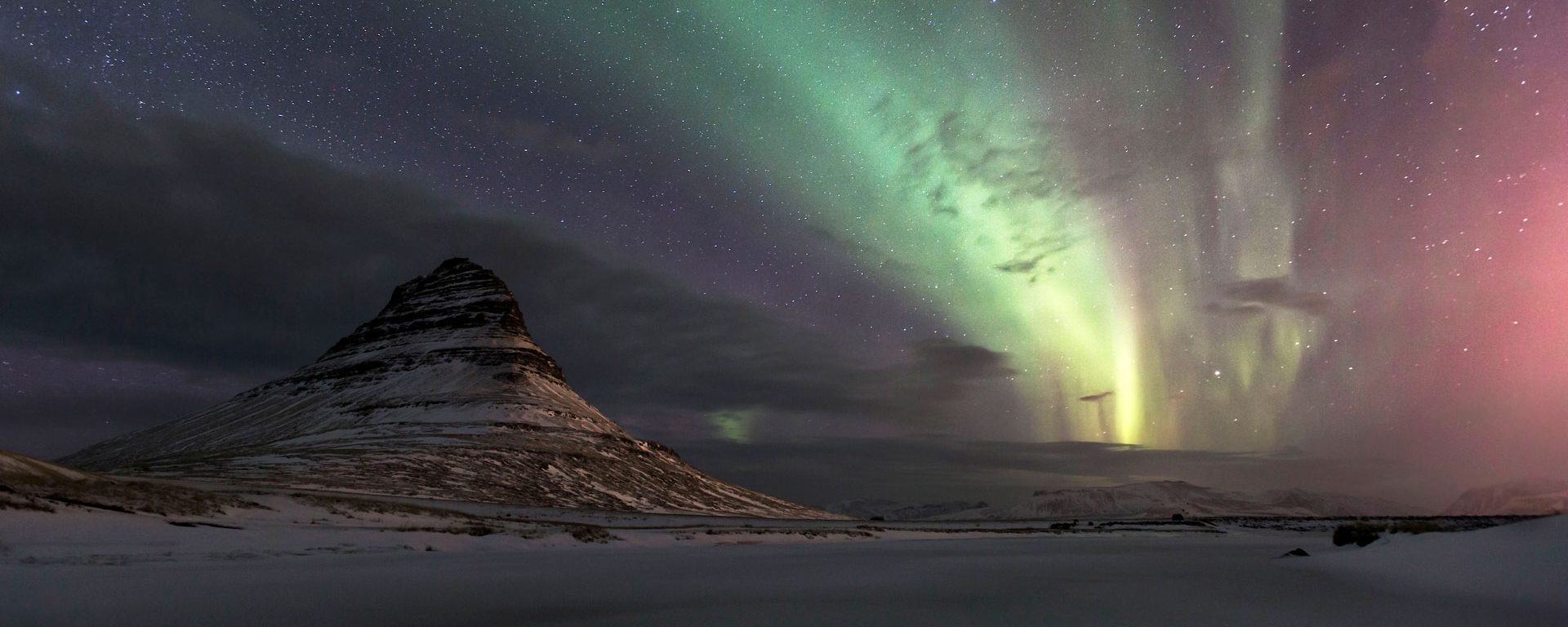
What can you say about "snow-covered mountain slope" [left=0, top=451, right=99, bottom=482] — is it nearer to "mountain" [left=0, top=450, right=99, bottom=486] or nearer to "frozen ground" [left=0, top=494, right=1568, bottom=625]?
"mountain" [left=0, top=450, right=99, bottom=486]

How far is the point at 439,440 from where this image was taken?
11869 centimetres

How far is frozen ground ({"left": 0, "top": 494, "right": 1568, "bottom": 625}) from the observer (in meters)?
8.33

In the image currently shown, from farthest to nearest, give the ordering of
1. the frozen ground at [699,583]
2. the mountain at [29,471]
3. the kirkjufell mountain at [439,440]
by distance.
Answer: the kirkjufell mountain at [439,440] < the mountain at [29,471] < the frozen ground at [699,583]

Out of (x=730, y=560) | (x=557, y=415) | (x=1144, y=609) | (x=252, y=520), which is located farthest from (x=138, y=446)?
(x=1144, y=609)

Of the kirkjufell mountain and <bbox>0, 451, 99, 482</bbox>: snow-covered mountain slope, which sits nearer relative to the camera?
<bbox>0, 451, 99, 482</bbox>: snow-covered mountain slope

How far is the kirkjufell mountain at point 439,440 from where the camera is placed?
8781 cm

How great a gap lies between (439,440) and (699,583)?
12180 cm

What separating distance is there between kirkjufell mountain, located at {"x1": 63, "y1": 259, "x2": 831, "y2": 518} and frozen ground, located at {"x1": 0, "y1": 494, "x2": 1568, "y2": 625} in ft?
196

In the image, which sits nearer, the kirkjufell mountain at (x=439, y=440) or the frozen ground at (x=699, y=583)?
the frozen ground at (x=699, y=583)

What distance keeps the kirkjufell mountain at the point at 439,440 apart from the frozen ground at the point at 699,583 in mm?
59698

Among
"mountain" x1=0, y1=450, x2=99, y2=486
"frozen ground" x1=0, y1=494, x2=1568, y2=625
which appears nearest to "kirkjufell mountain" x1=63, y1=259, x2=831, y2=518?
"mountain" x1=0, y1=450, x2=99, y2=486

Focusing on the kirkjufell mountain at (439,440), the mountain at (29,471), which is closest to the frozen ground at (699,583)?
the mountain at (29,471)

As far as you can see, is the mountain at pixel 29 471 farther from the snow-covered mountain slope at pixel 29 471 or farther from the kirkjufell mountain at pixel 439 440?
the kirkjufell mountain at pixel 439 440

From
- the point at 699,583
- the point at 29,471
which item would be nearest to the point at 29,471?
the point at 29,471
